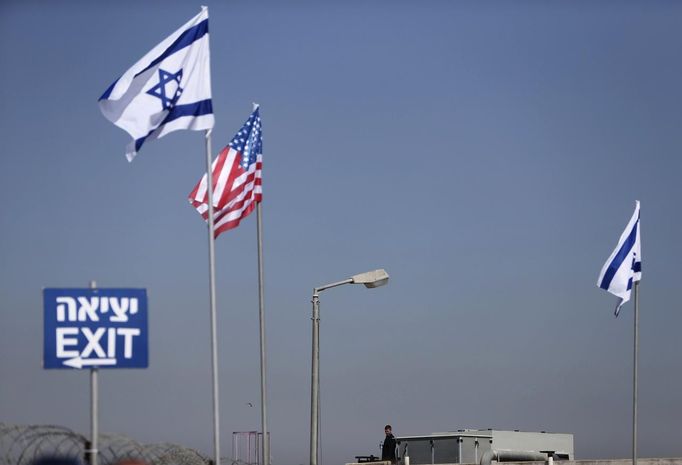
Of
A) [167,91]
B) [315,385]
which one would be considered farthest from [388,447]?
[167,91]

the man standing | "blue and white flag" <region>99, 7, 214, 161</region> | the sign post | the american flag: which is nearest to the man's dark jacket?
the man standing

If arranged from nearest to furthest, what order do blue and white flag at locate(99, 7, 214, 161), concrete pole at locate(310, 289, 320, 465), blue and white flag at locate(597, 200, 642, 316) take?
blue and white flag at locate(99, 7, 214, 161) → concrete pole at locate(310, 289, 320, 465) → blue and white flag at locate(597, 200, 642, 316)

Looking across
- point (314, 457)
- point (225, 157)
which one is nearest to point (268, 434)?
point (314, 457)

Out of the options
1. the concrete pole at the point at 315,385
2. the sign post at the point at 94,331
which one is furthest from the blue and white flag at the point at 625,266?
the sign post at the point at 94,331

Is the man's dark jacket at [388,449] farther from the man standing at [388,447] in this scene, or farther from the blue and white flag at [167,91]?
the blue and white flag at [167,91]

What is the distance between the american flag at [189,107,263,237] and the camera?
81.5ft

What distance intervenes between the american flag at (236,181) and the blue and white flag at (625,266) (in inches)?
417

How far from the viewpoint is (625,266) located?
33000 mm

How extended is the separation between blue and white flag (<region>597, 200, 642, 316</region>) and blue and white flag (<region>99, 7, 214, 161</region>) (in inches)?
580

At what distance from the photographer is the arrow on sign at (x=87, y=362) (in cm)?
1647

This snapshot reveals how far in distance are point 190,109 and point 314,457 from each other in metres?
9.66

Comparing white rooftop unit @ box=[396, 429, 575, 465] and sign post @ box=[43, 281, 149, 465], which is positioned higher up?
sign post @ box=[43, 281, 149, 465]

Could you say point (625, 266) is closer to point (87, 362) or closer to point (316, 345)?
point (316, 345)

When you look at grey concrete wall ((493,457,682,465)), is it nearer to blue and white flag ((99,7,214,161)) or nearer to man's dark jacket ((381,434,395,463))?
man's dark jacket ((381,434,395,463))
